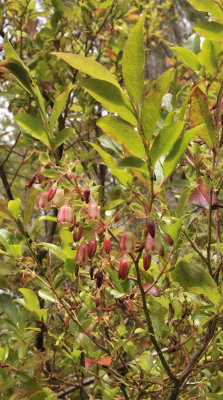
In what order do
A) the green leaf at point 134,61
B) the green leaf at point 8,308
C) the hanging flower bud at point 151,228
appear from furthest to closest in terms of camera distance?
the green leaf at point 8,308 → the hanging flower bud at point 151,228 → the green leaf at point 134,61

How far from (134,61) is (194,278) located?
11.5 inches

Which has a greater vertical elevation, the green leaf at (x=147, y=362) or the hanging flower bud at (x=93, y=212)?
the hanging flower bud at (x=93, y=212)

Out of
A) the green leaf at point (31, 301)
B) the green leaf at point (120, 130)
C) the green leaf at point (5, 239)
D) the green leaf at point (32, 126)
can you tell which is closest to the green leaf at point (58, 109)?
the green leaf at point (32, 126)

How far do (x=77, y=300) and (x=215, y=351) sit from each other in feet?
0.99

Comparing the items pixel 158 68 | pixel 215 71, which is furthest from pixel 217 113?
pixel 158 68

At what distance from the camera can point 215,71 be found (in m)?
0.75

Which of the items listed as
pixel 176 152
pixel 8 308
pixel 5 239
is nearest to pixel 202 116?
pixel 176 152

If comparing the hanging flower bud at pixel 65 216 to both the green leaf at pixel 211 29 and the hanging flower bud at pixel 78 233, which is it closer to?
the hanging flower bud at pixel 78 233

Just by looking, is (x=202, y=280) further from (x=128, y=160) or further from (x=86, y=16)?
(x=86, y=16)

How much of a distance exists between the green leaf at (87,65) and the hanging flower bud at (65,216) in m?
0.20

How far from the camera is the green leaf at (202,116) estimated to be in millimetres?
506

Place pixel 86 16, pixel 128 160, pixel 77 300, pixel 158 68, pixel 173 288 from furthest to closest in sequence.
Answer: pixel 158 68
pixel 86 16
pixel 77 300
pixel 173 288
pixel 128 160

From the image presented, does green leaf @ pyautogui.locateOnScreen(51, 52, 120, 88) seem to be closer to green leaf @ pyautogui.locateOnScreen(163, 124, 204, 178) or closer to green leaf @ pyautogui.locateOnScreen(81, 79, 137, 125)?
green leaf @ pyautogui.locateOnScreen(81, 79, 137, 125)

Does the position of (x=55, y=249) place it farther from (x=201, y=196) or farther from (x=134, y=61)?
(x=134, y=61)
